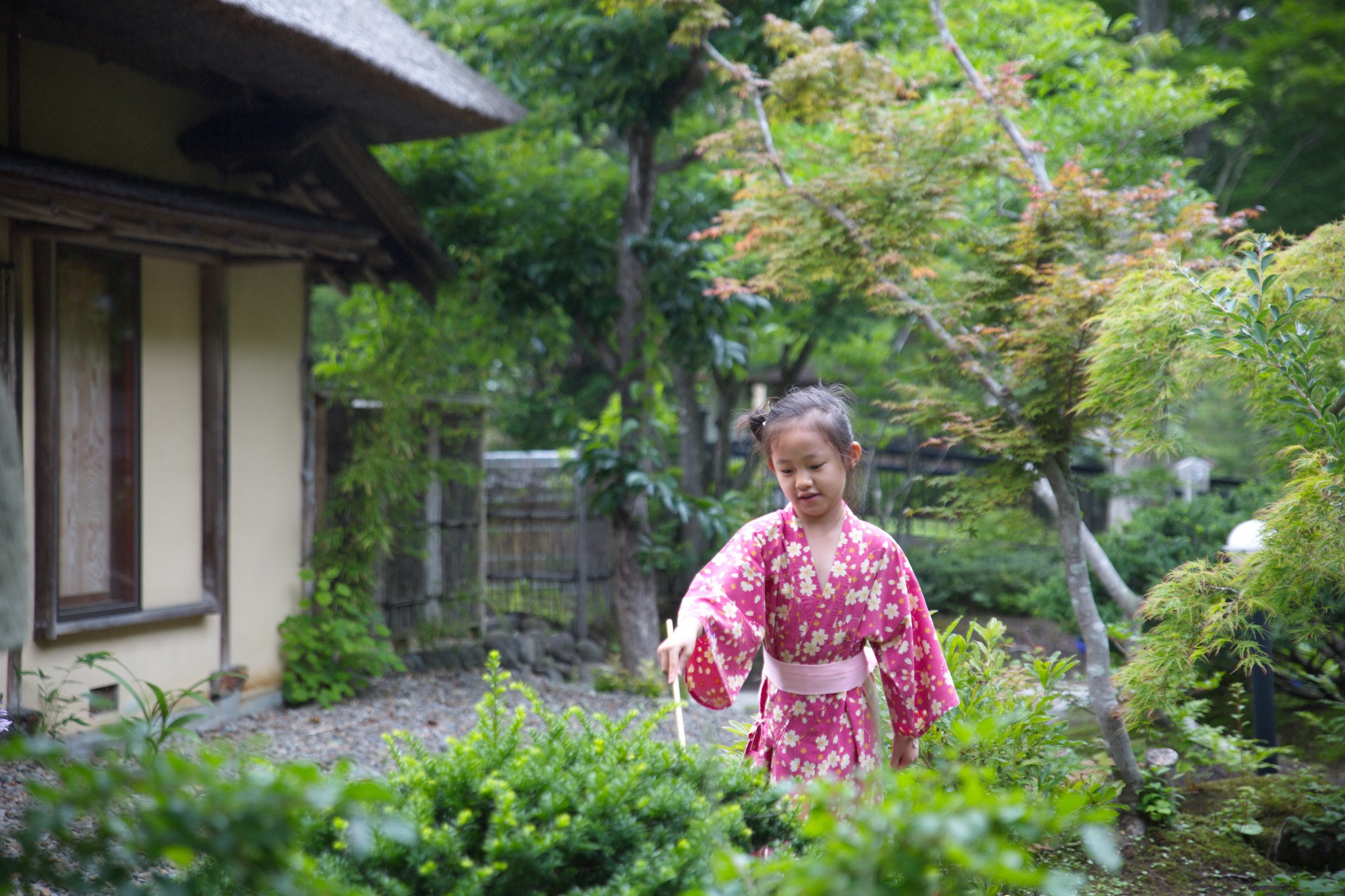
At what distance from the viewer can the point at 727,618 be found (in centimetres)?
235

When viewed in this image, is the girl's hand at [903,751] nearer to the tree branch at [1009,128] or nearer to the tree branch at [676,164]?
the tree branch at [1009,128]

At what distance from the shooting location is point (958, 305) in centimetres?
375

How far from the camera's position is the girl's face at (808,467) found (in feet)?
7.85

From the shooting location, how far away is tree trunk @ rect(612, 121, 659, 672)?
652cm

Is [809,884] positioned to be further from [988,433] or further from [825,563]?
[988,433]

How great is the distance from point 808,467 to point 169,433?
384cm

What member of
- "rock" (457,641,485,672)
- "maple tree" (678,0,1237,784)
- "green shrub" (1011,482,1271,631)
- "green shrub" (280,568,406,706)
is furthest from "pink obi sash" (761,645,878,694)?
"rock" (457,641,485,672)

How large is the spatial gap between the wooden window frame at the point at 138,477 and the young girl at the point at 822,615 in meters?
3.27

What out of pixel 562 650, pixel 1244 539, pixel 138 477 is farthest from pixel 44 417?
pixel 1244 539

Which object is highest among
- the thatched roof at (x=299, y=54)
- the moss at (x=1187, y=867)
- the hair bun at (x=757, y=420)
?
the thatched roof at (x=299, y=54)

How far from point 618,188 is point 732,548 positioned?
17.0 ft

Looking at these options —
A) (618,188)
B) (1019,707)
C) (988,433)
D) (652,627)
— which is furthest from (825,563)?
(618,188)

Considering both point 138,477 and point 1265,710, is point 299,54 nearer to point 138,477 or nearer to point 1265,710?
point 138,477

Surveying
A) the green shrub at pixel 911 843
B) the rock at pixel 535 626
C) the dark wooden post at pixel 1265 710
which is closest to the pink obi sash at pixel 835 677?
the green shrub at pixel 911 843
